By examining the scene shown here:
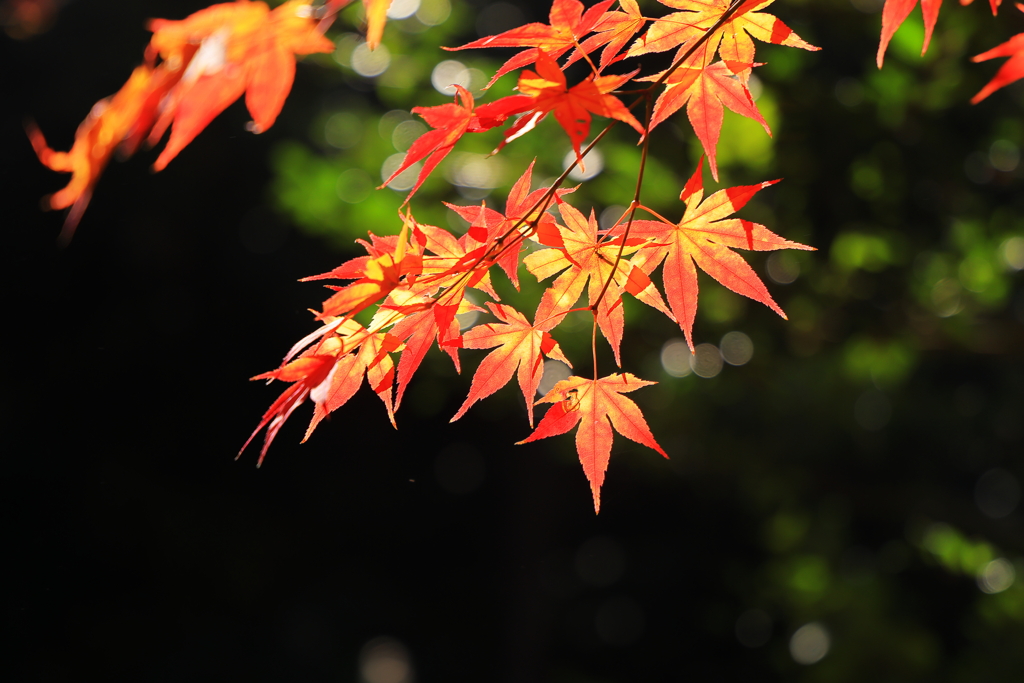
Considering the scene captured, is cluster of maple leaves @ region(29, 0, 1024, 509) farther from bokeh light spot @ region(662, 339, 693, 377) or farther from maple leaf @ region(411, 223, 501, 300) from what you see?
bokeh light spot @ region(662, 339, 693, 377)

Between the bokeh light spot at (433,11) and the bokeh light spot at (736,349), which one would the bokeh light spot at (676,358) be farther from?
the bokeh light spot at (433,11)

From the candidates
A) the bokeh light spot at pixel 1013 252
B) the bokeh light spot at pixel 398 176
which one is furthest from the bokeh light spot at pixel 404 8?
the bokeh light spot at pixel 1013 252

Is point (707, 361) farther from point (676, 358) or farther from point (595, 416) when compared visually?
point (595, 416)

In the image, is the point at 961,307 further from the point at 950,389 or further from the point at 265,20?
the point at 265,20

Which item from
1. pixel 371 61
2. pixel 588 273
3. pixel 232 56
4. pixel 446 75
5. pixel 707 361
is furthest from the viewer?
pixel 371 61

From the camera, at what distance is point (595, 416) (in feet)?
1.93

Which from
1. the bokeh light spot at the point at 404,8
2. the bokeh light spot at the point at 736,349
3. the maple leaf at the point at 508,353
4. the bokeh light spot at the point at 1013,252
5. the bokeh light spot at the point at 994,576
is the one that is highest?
the maple leaf at the point at 508,353

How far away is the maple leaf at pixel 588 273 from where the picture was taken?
0.55m

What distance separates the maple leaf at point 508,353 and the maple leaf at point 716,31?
0.23 meters

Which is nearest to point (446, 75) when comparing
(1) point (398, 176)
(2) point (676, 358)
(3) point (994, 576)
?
(1) point (398, 176)

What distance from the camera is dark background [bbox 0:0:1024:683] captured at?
2176 millimetres

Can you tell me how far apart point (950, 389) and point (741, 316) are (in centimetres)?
184

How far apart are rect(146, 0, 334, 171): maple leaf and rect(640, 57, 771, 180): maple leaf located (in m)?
0.25

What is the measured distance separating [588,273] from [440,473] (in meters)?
3.42
